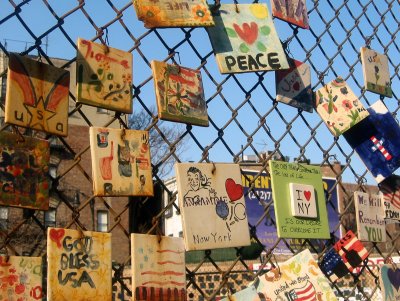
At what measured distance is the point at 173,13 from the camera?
4.73 ft

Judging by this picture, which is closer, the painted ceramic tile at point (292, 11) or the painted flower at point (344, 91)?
the painted ceramic tile at point (292, 11)

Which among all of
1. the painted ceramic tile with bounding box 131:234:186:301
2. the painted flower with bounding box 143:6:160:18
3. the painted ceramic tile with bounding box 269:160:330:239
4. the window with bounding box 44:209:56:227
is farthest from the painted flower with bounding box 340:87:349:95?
the window with bounding box 44:209:56:227

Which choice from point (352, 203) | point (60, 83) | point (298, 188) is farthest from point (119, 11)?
point (352, 203)

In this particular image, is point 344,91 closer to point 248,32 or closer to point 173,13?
point 248,32

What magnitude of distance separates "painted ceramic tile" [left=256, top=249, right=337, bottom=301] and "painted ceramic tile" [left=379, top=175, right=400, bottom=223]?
483 millimetres

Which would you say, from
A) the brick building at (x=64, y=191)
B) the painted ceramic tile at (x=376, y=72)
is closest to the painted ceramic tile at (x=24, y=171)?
the brick building at (x=64, y=191)

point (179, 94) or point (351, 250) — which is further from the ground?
point (179, 94)

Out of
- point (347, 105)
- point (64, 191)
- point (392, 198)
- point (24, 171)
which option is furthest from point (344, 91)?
point (24, 171)

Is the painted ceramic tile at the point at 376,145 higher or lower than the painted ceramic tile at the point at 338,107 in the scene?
lower

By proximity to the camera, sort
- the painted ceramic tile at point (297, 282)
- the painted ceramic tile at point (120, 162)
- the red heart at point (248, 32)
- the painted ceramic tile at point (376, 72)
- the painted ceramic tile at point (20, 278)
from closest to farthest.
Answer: the painted ceramic tile at point (20, 278) → the painted ceramic tile at point (120, 162) → the painted ceramic tile at point (297, 282) → the red heart at point (248, 32) → the painted ceramic tile at point (376, 72)

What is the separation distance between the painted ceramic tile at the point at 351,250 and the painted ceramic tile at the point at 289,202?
0.07 metres

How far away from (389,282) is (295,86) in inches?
27.0

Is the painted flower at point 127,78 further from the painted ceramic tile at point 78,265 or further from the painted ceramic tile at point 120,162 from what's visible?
the painted ceramic tile at point 78,265

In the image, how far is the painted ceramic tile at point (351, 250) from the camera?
5.49 feet
